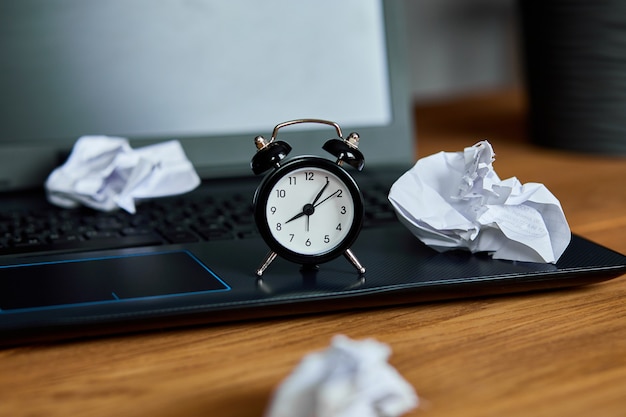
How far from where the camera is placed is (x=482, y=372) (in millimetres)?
467

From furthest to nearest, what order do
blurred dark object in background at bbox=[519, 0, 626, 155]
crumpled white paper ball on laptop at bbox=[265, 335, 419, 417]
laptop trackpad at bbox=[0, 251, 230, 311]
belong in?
blurred dark object in background at bbox=[519, 0, 626, 155], laptop trackpad at bbox=[0, 251, 230, 311], crumpled white paper ball on laptop at bbox=[265, 335, 419, 417]

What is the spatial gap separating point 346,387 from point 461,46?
5.19ft

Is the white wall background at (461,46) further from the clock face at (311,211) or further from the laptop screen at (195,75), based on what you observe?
the clock face at (311,211)

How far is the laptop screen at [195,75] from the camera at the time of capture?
873 millimetres

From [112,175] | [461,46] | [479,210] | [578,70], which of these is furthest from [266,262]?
[461,46]

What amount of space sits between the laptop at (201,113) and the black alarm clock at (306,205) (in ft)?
0.05

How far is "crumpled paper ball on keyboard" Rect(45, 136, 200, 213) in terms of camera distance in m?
0.80

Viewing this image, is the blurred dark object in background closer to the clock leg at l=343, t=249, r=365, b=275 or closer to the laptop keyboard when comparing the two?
the laptop keyboard

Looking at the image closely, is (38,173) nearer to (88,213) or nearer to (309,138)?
(88,213)

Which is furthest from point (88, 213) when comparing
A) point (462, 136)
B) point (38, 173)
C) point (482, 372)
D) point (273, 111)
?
point (462, 136)

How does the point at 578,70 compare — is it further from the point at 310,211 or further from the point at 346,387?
the point at 346,387

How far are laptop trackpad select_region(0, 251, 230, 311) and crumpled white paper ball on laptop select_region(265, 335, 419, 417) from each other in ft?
0.55

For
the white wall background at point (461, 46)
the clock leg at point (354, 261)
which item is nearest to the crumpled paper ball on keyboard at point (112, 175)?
the clock leg at point (354, 261)

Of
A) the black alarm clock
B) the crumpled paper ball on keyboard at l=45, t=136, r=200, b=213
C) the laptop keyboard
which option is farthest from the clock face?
the crumpled paper ball on keyboard at l=45, t=136, r=200, b=213
